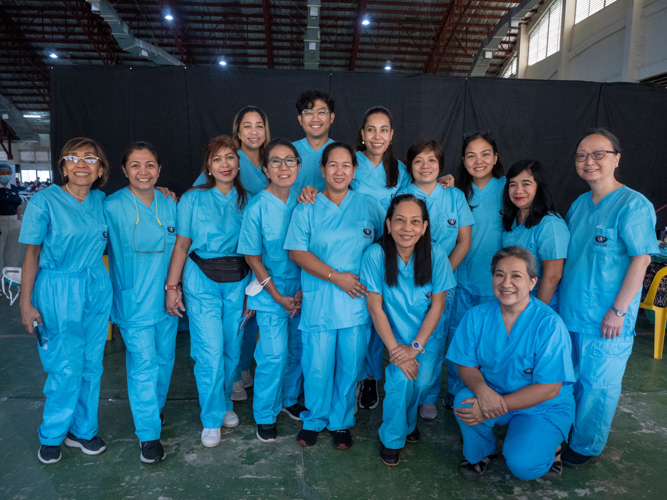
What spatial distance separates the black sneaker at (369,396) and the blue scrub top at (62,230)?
1.50 m

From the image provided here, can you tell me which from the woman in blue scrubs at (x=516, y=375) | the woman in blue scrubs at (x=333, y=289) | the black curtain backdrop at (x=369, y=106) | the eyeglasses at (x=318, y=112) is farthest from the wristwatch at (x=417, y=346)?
the black curtain backdrop at (x=369, y=106)

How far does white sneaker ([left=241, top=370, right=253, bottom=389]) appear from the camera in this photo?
8.34 ft

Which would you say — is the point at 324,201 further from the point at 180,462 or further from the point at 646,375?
the point at 646,375

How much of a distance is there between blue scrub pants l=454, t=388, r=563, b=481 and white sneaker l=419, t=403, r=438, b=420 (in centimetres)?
44

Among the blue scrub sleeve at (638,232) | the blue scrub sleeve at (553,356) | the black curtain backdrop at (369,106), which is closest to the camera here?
the blue scrub sleeve at (553,356)

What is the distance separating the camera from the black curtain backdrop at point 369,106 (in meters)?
4.09

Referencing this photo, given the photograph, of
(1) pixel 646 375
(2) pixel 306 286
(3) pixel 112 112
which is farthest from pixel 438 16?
(2) pixel 306 286

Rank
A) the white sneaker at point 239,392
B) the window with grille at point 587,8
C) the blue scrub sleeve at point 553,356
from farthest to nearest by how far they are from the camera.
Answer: the window with grille at point 587,8, the white sneaker at point 239,392, the blue scrub sleeve at point 553,356

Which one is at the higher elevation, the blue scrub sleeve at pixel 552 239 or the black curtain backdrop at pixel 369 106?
the black curtain backdrop at pixel 369 106

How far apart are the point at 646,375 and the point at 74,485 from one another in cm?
328

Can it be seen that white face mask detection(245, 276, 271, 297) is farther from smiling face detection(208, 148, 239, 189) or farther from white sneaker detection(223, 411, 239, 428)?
white sneaker detection(223, 411, 239, 428)

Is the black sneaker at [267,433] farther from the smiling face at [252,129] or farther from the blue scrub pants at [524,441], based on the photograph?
the smiling face at [252,129]

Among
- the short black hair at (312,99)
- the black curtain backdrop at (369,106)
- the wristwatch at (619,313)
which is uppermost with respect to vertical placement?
the black curtain backdrop at (369,106)

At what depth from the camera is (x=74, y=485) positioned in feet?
5.41
